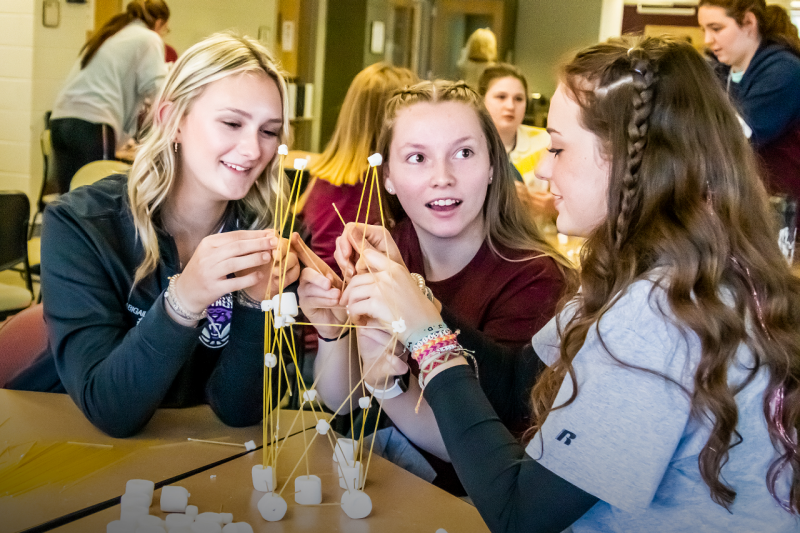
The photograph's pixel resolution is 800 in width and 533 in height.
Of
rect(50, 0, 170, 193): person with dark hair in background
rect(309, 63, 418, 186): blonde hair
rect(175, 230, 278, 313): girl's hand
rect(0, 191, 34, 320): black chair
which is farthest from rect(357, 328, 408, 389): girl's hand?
rect(50, 0, 170, 193): person with dark hair in background

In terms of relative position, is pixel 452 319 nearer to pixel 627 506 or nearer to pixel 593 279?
pixel 593 279

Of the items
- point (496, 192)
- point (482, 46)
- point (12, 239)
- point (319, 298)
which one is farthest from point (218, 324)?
point (482, 46)

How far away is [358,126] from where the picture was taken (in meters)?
2.80

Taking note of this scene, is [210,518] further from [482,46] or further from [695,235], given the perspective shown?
[482,46]

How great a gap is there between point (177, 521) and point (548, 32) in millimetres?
4080

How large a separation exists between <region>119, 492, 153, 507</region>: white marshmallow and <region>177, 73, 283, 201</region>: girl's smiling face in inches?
25.9

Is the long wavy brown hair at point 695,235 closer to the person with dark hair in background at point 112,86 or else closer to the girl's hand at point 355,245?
the girl's hand at point 355,245

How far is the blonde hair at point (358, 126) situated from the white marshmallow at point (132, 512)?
1.89m

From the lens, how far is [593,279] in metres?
0.94

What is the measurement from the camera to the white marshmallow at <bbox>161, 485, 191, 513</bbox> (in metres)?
0.92

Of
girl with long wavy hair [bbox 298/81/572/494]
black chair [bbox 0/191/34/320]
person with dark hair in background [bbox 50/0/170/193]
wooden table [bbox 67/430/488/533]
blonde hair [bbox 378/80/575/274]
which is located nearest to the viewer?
wooden table [bbox 67/430/488/533]

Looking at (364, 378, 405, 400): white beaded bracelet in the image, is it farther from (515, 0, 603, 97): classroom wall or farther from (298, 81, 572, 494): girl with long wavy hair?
(515, 0, 603, 97): classroom wall

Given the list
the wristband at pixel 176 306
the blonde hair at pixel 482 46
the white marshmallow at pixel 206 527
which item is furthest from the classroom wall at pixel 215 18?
the white marshmallow at pixel 206 527

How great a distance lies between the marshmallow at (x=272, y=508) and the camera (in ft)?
2.98
